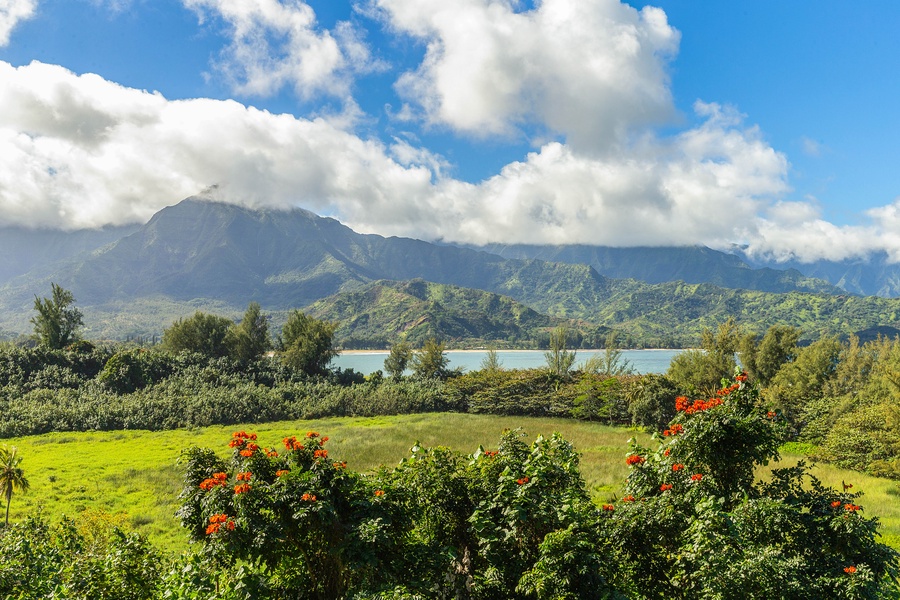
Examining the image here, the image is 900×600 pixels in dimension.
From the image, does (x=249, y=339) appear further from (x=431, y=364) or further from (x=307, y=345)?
(x=431, y=364)

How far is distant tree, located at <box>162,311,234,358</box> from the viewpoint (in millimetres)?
65500

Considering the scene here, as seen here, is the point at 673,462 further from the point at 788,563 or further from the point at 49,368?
the point at 49,368

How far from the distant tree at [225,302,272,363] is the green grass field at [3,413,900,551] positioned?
82.4ft

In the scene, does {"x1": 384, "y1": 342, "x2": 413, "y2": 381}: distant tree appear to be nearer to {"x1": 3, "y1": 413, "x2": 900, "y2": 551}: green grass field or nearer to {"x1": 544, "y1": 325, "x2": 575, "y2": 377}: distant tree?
{"x1": 544, "y1": 325, "x2": 575, "y2": 377}: distant tree

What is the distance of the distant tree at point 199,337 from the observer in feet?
215

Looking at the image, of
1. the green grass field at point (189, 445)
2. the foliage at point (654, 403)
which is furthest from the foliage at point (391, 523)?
the foliage at point (654, 403)

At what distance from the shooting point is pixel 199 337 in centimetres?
6619

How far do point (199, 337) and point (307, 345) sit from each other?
15880mm

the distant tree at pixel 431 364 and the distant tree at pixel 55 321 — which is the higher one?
the distant tree at pixel 55 321

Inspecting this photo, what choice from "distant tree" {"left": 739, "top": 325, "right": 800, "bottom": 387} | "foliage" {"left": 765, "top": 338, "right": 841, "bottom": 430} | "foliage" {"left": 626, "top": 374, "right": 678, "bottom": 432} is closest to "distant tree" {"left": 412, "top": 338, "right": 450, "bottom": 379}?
"foliage" {"left": 626, "top": 374, "right": 678, "bottom": 432}

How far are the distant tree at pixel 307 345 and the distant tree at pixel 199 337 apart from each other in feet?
29.0

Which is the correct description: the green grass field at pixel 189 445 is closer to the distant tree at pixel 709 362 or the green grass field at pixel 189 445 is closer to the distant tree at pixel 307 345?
the distant tree at pixel 709 362

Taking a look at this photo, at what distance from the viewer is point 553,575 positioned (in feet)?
19.0

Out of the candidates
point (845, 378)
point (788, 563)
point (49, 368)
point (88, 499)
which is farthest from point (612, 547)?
point (49, 368)
